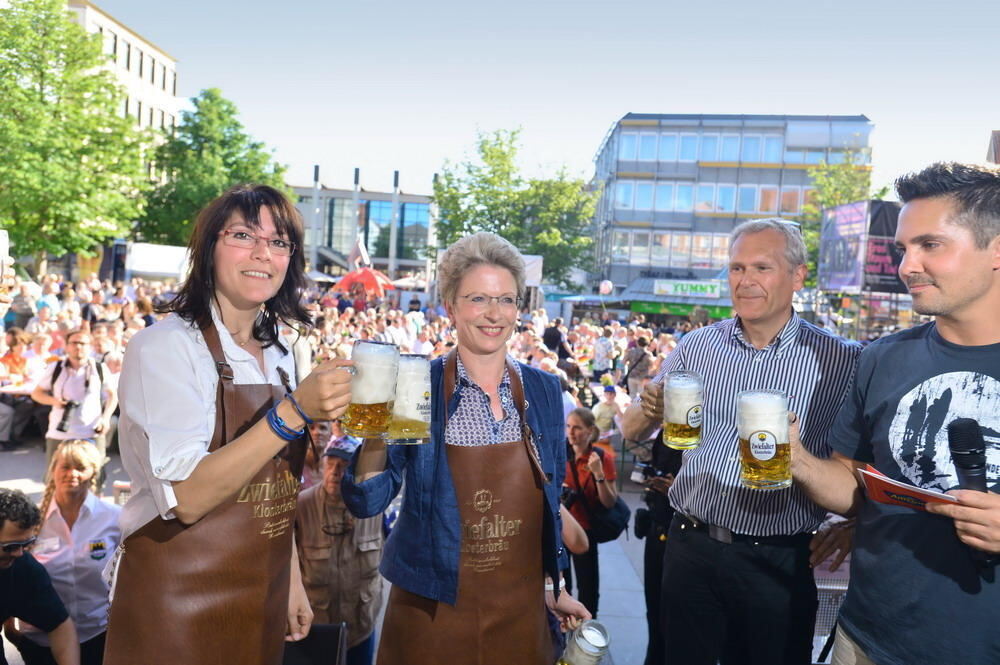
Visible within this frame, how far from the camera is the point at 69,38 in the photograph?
24.0 metres

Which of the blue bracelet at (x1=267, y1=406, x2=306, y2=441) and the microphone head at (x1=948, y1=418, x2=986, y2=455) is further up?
the microphone head at (x1=948, y1=418, x2=986, y2=455)

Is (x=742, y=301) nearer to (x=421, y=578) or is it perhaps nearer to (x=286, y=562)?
(x=421, y=578)

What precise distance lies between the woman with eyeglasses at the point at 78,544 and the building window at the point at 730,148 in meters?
40.0

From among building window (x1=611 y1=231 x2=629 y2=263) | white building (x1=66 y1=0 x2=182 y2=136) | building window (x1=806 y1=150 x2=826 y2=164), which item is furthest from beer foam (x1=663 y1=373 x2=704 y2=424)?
white building (x1=66 y1=0 x2=182 y2=136)

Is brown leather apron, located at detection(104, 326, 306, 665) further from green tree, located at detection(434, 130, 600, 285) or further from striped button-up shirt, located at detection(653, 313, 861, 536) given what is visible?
green tree, located at detection(434, 130, 600, 285)

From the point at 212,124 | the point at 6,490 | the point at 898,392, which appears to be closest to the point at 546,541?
the point at 898,392

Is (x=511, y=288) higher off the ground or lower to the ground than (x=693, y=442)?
higher

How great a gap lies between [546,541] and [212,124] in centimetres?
3586

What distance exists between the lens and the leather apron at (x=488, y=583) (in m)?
2.22

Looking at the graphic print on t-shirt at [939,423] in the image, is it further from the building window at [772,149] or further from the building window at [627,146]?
the building window at [772,149]

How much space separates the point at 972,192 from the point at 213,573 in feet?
6.64

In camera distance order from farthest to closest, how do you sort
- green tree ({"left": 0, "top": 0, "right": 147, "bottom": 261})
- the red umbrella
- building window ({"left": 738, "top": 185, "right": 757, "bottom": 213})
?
1. building window ({"left": 738, "top": 185, "right": 757, "bottom": 213})
2. green tree ({"left": 0, "top": 0, "right": 147, "bottom": 261})
3. the red umbrella

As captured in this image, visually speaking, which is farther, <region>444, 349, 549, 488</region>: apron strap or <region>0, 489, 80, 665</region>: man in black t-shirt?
<region>0, 489, 80, 665</region>: man in black t-shirt

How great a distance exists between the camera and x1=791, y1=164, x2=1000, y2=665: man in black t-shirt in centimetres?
178
